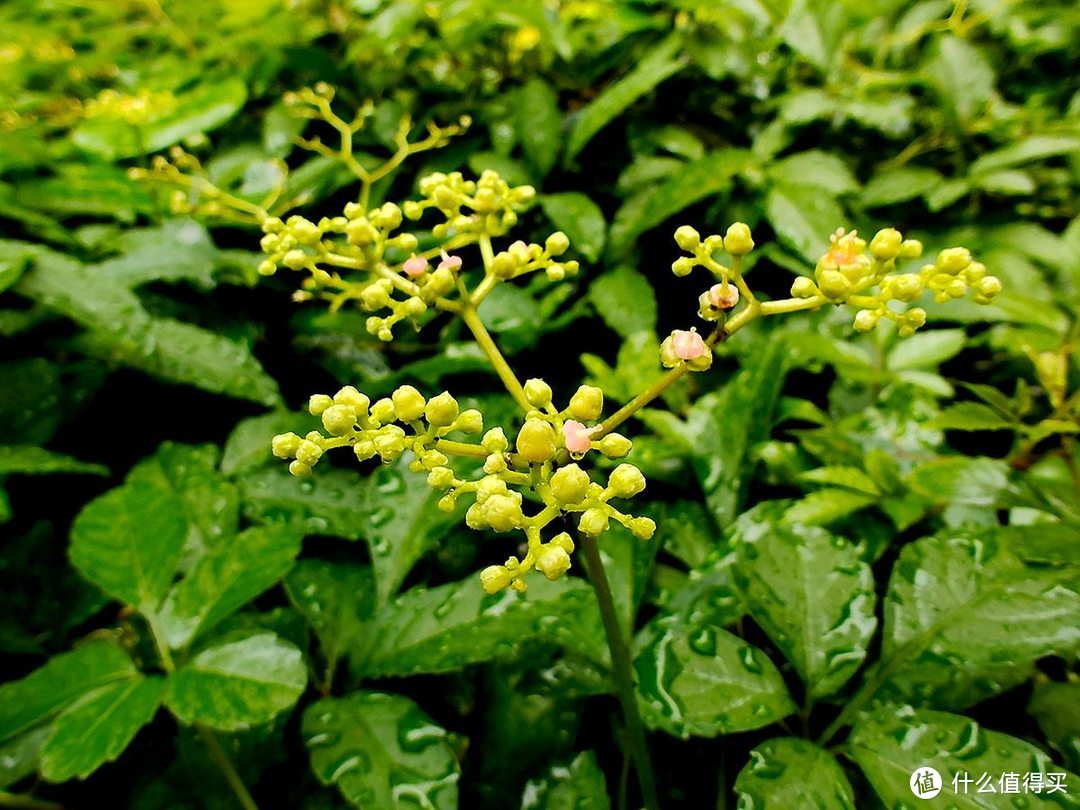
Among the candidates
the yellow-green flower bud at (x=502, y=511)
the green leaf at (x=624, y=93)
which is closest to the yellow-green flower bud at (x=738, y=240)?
the yellow-green flower bud at (x=502, y=511)

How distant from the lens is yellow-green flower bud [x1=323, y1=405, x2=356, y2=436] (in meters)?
0.48

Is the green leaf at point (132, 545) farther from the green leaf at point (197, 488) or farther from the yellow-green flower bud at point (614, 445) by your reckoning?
the yellow-green flower bud at point (614, 445)

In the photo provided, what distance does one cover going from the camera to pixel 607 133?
4.18 feet

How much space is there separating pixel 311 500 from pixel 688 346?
0.57 m

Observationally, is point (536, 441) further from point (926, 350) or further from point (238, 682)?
point (926, 350)

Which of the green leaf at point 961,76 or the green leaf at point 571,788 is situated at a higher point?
the green leaf at point 961,76

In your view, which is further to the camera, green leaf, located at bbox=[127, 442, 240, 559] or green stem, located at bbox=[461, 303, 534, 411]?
green leaf, located at bbox=[127, 442, 240, 559]

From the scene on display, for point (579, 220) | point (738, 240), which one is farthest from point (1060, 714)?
point (579, 220)

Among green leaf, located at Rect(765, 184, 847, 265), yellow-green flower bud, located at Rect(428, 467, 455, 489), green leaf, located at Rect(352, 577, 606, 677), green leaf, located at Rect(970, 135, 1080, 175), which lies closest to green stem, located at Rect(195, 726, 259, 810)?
green leaf, located at Rect(352, 577, 606, 677)

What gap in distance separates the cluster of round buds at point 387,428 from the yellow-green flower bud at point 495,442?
0.03 feet

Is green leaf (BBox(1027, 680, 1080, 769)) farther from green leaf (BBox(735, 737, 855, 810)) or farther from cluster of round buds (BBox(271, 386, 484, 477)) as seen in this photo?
cluster of round buds (BBox(271, 386, 484, 477))

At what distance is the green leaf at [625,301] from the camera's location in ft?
3.24

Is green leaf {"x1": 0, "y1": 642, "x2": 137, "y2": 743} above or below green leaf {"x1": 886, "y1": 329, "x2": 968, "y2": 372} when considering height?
above

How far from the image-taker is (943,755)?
21.8 inches
